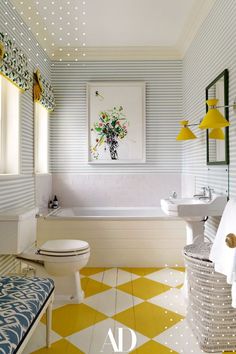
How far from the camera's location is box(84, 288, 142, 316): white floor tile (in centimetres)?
258

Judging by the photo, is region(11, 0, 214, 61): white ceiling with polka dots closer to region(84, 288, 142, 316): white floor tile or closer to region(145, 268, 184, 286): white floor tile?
region(145, 268, 184, 286): white floor tile

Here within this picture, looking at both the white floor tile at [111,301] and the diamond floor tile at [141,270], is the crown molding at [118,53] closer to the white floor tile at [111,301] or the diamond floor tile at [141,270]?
the diamond floor tile at [141,270]

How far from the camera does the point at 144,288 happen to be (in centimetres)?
302

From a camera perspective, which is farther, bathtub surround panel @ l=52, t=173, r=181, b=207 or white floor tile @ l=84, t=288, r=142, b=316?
bathtub surround panel @ l=52, t=173, r=181, b=207

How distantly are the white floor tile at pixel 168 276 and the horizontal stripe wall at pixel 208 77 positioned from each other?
1.71 ft

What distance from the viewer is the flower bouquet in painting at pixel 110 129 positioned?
4.53 metres

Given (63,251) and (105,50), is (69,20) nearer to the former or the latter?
(105,50)

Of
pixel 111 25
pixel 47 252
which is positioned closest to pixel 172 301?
pixel 47 252

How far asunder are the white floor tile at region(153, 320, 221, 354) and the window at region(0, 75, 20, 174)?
1.96m

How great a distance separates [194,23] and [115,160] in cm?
191

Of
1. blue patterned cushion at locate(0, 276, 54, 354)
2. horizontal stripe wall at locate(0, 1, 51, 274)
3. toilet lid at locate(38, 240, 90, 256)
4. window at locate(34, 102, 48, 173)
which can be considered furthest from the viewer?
window at locate(34, 102, 48, 173)

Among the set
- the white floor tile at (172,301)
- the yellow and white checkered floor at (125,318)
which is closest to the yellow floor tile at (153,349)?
the yellow and white checkered floor at (125,318)

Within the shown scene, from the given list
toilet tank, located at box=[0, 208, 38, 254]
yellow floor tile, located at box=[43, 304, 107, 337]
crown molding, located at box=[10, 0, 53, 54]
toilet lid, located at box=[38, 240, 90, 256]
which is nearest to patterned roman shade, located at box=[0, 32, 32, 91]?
crown molding, located at box=[10, 0, 53, 54]

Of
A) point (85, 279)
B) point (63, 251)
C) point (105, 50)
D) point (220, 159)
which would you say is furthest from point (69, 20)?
point (85, 279)
